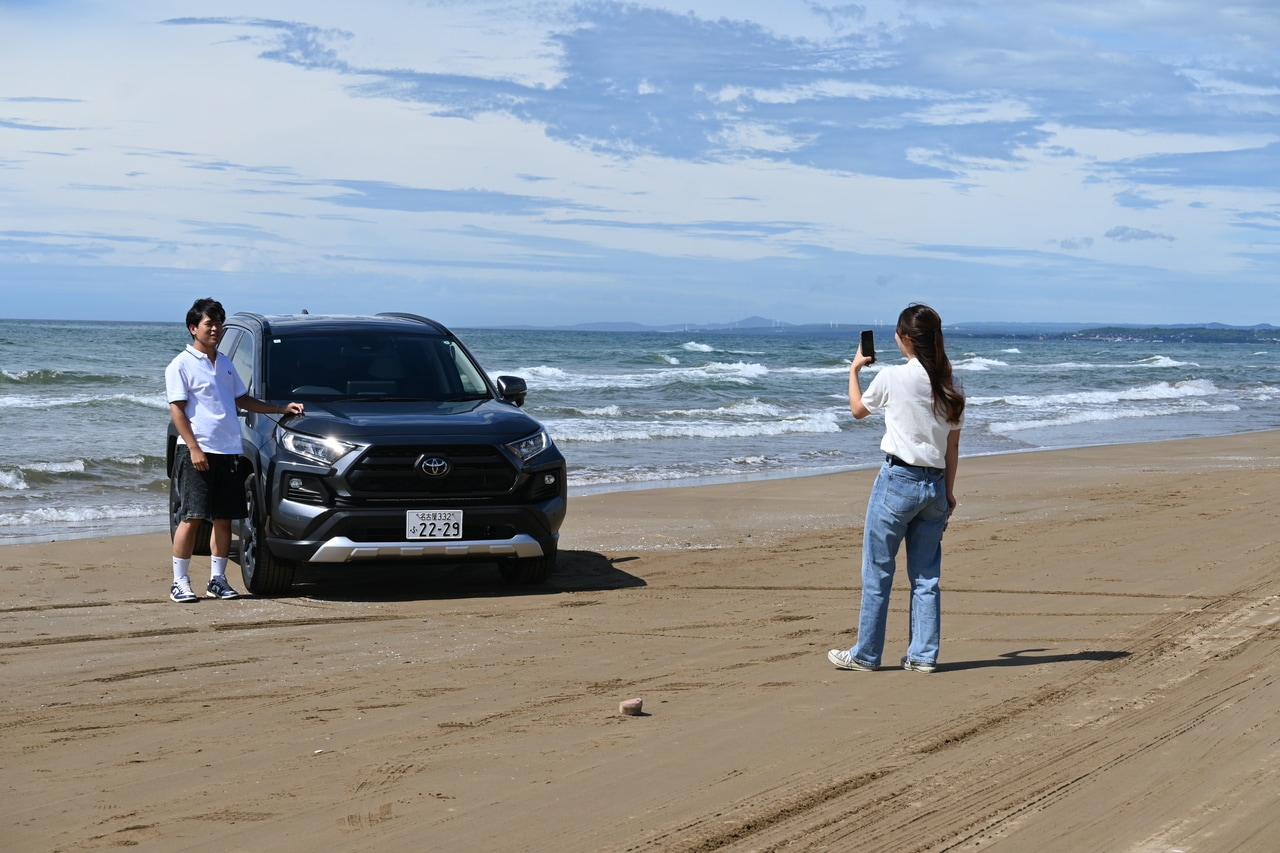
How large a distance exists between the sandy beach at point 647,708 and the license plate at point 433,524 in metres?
0.43

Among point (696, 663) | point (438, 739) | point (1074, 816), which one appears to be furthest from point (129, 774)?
point (1074, 816)

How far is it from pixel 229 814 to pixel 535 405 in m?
24.7

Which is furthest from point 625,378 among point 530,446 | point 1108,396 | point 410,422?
point 410,422

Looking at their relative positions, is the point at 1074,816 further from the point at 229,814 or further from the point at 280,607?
the point at 280,607

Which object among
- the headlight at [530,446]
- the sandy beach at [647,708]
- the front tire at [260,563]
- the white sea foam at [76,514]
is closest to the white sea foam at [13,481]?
the white sea foam at [76,514]

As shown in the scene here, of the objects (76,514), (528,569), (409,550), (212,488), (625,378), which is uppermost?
(212,488)

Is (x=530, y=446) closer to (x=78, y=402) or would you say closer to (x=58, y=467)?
(x=58, y=467)

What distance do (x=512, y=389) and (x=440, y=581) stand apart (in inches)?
54.4

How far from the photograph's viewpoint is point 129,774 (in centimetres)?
454

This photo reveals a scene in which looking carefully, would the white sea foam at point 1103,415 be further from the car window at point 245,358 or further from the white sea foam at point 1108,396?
the car window at point 245,358

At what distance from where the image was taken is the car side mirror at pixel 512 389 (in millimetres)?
9016

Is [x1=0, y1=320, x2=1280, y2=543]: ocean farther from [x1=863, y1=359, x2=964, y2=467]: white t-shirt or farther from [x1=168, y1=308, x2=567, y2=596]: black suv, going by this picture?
[x1=863, y1=359, x2=964, y2=467]: white t-shirt

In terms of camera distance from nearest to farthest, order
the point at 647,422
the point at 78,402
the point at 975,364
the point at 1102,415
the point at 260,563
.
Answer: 1. the point at 260,563
2. the point at 78,402
3. the point at 647,422
4. the point at 1102,415
5. the point at 975,364

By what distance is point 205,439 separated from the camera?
8039mm
